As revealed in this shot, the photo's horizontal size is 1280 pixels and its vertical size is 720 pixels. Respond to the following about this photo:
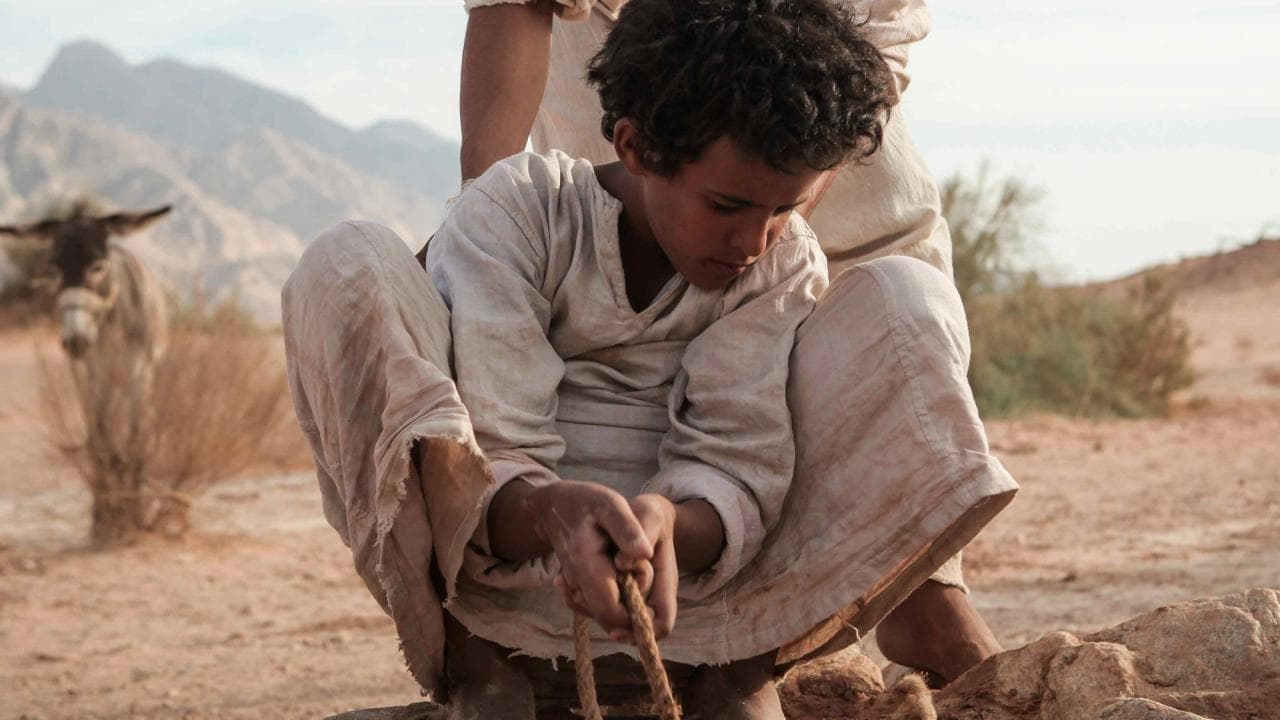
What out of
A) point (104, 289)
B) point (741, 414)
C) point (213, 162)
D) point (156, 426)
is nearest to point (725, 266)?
point (741, 414)

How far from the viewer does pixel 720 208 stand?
216 centimetres

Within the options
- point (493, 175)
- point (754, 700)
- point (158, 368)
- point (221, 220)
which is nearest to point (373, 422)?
point (493, 175)

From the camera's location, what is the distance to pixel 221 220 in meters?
95.3

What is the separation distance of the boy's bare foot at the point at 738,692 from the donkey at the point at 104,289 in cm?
645

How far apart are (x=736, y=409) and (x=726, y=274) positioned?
21 cm

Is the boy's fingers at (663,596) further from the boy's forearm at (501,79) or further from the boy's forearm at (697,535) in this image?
the boy's forearm at (501,79)

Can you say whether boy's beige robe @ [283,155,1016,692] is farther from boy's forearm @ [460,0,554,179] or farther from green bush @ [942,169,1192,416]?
green bush @ [942,169,1192,416]

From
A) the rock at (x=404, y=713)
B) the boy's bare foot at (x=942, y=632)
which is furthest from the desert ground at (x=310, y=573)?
the rock at (x=404, y=713)

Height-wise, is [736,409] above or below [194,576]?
above

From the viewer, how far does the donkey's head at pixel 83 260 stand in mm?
8664

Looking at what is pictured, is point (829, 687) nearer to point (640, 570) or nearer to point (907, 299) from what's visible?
point (907, 299)

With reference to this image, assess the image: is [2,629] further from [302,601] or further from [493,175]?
[493,175]

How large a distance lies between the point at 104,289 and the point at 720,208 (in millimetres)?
7785

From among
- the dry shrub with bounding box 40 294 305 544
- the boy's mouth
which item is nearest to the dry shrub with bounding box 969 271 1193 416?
the dry shrub with bounding box 40 294 305 544
